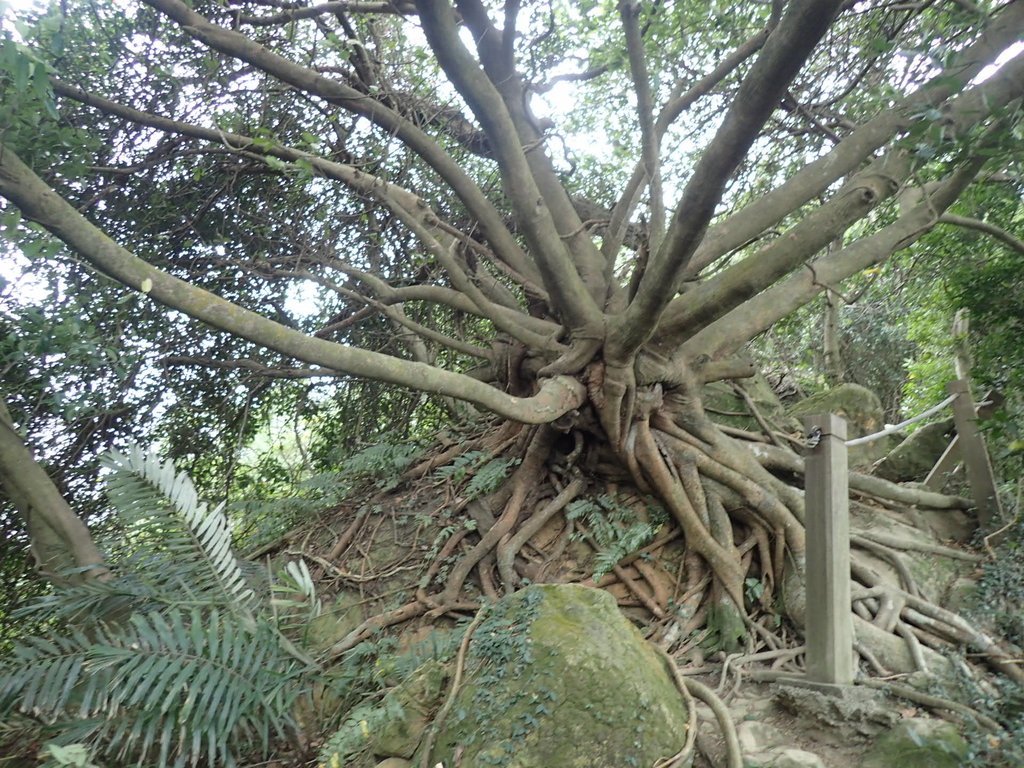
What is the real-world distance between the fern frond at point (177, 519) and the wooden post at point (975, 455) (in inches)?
200

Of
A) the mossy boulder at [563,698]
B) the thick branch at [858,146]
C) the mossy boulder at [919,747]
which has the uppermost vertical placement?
the thick branch at [858,146]

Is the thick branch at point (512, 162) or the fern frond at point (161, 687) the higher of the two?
the thick branch at point (512, 162)

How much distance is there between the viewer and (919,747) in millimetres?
2945

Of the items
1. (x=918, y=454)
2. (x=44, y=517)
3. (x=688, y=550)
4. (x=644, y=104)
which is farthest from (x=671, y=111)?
(x=44, y=517)

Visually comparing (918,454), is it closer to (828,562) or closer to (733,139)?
(828,562)

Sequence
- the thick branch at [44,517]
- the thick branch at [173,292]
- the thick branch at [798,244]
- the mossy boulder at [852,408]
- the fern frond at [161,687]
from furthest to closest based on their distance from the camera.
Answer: the mossy boulder at [852,408] → the thick branch at [44,517] → the thick branch at [798,244] → the fern frond at [161,687] → the thick branch at [173,292]

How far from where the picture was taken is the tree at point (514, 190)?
11.3 feet

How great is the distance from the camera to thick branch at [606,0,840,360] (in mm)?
2475

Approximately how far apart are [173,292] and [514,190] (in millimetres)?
2233

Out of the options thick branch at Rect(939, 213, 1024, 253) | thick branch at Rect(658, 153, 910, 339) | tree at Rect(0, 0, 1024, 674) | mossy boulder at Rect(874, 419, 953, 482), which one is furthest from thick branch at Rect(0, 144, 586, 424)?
mossy boulder at Rect(874, 419, 953, 482)

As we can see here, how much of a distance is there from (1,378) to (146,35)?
3395 millimetres

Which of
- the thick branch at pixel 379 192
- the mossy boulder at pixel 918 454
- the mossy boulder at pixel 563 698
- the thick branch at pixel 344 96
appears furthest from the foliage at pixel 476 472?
the mossy boulder at pixel 918 454

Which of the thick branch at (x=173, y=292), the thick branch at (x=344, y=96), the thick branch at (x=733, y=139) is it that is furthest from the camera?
the thick branch at (x=344, y=96)

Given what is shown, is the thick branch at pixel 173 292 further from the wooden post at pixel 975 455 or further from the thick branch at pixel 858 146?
the wooden post at pixel 975 455
